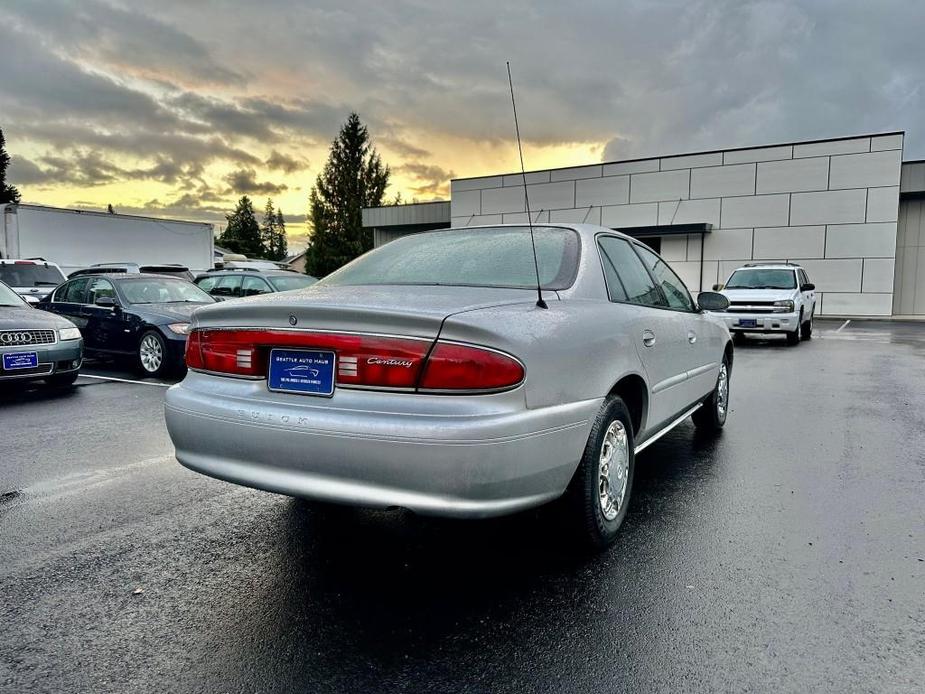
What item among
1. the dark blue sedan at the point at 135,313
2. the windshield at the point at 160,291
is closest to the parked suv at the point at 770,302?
the windshield at the point at 160,291

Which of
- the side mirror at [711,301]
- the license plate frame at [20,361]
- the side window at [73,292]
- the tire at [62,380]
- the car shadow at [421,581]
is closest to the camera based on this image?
the car shadow at [421,581]

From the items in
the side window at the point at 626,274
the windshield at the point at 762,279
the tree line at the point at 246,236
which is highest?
the tree line at the point at 246,236

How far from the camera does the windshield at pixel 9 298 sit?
7.89 m

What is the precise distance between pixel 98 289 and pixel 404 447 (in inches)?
356

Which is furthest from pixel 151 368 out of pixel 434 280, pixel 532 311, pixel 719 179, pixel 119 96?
pixel 719 179

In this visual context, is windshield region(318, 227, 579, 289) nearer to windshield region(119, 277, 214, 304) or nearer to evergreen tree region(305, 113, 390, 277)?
windshield region(119, 277, 214, 304)

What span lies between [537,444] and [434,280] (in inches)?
46.0

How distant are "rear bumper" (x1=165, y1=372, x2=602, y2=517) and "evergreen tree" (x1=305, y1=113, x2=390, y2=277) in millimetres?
48865

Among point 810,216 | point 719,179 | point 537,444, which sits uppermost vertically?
point 719,179

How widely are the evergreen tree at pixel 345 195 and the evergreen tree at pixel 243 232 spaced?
1764 inches

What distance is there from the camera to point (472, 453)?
7.54 feet

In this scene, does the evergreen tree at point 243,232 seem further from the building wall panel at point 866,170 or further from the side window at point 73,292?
the side window at point 73,292

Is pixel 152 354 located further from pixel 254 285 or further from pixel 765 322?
pixel 765 322

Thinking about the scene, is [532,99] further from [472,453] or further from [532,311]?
[472,453]
